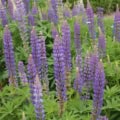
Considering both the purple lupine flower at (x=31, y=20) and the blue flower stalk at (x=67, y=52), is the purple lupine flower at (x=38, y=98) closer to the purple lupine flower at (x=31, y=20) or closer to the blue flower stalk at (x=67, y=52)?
the blue flower stalk at (x=67, y=52)

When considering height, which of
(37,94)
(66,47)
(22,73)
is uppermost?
(66,47)

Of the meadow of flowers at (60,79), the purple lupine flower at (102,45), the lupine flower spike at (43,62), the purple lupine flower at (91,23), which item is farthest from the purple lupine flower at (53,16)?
the lupine flower spike at (43,62)

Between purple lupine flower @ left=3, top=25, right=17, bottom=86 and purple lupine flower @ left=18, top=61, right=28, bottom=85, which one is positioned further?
purple lupine flower @ left=18, top=61, right=28, bottom=85

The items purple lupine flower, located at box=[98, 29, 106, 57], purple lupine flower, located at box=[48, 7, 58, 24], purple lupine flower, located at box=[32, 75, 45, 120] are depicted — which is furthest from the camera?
purple lupine flower, located at box=[48, 7, 58, 24]

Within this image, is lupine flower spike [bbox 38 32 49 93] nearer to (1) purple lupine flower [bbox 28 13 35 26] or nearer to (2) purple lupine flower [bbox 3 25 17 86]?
(2) purple lupine flower [bbox 3 25 17 86]

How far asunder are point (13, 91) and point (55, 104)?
564 millimetres

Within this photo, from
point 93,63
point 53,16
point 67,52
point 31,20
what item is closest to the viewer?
point 93,63

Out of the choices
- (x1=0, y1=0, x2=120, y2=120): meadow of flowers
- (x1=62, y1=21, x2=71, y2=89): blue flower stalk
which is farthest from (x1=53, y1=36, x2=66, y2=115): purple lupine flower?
(x1=62, y1=21, x2=71, y2=89): blue flower stalk

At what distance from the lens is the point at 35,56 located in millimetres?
3648

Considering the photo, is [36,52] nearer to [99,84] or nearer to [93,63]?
[93,63]

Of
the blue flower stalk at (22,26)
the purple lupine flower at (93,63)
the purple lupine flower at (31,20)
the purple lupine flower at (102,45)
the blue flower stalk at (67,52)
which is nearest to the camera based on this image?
the purple lupine flower at (93,63)

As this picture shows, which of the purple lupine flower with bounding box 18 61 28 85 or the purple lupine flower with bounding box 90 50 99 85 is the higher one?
the purple lupine flower with bounding box 90 50 99 85

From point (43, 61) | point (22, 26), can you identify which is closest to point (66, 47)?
point (43, 61)

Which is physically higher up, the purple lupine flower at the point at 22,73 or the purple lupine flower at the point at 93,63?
the purple lupine flower at the point at 93,63
